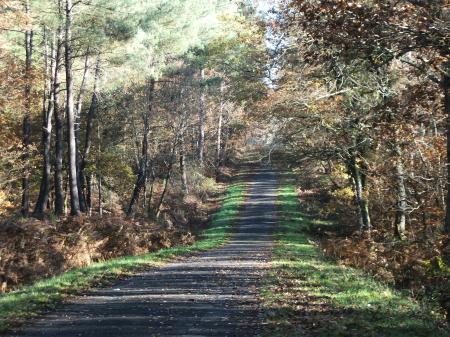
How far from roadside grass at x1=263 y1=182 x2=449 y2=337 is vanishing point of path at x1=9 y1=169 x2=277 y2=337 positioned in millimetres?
418

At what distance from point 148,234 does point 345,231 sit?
14.0 meters

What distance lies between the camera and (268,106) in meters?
22.3

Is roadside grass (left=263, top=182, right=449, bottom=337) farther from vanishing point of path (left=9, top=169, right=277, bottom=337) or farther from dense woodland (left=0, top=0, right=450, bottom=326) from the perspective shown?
dense woodland (left=0, top=0, right=450, bottom=326)

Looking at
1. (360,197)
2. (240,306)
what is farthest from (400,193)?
(240,306)

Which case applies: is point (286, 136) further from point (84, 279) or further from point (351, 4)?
point (351, 4)

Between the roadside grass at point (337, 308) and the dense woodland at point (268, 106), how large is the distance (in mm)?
1265

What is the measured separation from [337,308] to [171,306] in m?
2.89

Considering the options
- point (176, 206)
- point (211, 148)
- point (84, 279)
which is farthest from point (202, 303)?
point (211, 148)

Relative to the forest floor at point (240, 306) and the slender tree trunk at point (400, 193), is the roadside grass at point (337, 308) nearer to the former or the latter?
the forest floor at point (240, 306)

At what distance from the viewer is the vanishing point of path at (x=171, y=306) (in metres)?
7.80

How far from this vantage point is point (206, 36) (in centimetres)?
3184

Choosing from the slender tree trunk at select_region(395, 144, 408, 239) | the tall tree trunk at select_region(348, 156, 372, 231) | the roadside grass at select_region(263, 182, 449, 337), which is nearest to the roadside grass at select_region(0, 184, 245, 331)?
the roadside grass at select_region(263, 182, 449, 337)

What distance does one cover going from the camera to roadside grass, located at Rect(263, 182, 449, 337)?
749 centimetres

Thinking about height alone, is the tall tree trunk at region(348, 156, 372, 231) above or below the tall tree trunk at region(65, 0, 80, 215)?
below
